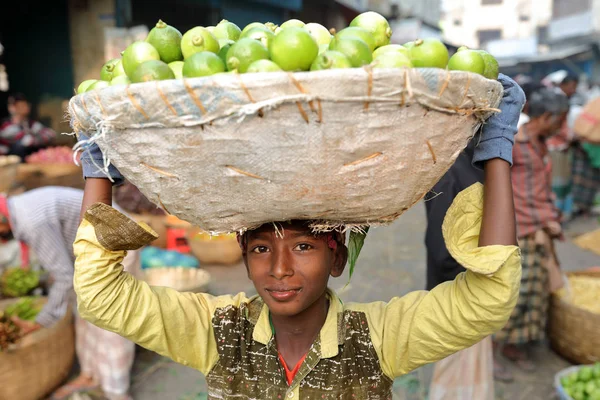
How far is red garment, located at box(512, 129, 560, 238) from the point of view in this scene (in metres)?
3.29

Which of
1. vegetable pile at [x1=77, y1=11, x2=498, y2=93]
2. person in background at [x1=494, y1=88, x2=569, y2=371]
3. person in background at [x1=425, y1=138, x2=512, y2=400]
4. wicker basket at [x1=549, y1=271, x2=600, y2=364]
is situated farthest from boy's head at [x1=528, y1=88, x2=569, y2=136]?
vegetable pile at [x1=77, y1=11, x2=498, y2=93]

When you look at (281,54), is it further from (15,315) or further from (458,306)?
(15,315)

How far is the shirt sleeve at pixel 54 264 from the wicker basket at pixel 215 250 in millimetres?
2361

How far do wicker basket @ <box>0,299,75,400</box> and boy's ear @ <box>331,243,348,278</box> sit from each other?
8.07 feet

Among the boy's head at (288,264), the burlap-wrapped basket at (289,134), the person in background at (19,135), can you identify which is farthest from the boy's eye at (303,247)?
the person in background at (19,135)

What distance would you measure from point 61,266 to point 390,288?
10.5 feet

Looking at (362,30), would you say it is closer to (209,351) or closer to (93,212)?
(93,212)

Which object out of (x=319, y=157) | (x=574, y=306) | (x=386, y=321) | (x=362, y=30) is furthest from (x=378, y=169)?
(x=574, y=306)

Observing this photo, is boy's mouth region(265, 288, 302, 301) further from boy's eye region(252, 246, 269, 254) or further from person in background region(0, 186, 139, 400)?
person in background region(0, 186, 139, 400)

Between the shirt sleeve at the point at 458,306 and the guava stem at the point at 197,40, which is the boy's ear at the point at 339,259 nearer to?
the shirt sleeve at the point at 458,306

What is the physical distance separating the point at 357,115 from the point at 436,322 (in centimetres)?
68

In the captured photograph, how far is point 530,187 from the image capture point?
11.0 feet

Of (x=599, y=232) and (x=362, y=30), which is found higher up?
(x=362, y=30)

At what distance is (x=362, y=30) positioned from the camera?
1053mm
